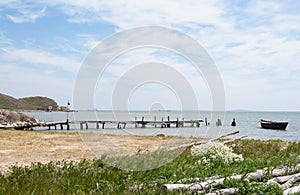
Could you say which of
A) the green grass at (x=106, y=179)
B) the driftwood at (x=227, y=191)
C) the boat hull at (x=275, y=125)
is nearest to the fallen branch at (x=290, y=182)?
the green grass at (x=106, y=179)

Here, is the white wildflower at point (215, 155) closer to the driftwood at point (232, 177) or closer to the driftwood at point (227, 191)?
the driftwood at point (232, 177)

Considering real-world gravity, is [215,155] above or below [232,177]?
above

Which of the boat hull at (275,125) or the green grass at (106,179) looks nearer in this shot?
the green grass at (106,179)

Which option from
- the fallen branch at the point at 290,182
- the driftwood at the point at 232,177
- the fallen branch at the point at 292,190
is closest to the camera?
the driftwood at the point at 232,177

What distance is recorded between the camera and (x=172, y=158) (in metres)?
11.3

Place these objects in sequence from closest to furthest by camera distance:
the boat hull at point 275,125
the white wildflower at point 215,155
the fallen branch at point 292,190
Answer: the fallen branch at point 292,190 < the white wildflower at point 215,155 < the boat hull at point 275,125

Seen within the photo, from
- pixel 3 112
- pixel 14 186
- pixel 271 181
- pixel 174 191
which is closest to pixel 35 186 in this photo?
pixel 14 186

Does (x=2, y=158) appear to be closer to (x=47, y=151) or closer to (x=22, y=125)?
(x=47, y=151)

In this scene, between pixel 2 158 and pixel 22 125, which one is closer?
pixel 2 158

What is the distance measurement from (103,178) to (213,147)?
5.15 metres

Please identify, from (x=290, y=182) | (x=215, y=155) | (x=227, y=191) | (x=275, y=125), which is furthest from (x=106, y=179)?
(x=275, y=125)

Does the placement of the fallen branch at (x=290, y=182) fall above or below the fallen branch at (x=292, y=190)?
above

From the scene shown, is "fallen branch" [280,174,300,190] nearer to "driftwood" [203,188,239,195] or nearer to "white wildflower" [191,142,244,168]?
"driftwood" [203,188,239,195]

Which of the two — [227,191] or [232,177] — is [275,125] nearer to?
[232,177]
